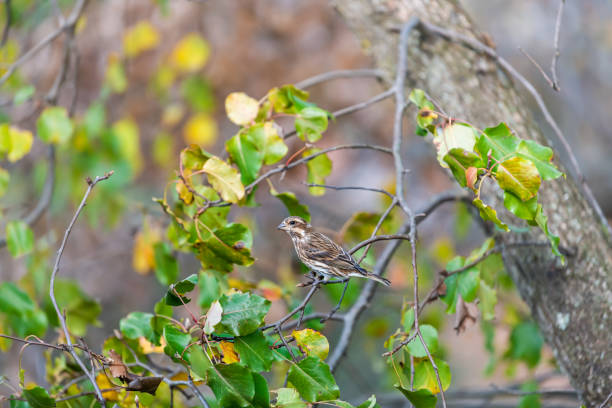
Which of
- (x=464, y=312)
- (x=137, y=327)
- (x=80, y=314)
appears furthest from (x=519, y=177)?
(x=80, y=314)

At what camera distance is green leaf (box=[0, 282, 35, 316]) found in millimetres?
2795

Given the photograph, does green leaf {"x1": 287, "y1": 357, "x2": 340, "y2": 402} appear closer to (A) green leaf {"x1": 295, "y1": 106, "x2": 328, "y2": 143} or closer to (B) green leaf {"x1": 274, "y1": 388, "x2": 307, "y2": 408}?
(B) green leaf {"x1": 274, "y1": 388, "x2": 307, "y2": 408}

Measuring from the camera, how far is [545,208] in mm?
2336

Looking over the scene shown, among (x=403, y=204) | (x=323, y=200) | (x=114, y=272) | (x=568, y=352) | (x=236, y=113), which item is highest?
(x=236, y=113)

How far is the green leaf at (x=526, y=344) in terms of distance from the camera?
3270 millimetres

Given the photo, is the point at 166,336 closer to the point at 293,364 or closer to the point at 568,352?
the point at 293,364

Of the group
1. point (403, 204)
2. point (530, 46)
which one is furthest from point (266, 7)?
point (403, 204)

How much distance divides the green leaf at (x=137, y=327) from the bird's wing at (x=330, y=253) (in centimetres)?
76

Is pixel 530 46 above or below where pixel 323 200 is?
above

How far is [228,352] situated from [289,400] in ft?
0.77

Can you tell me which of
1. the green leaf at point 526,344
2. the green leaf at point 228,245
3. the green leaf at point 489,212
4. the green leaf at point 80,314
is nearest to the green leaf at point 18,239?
the green leaf at point 80,314

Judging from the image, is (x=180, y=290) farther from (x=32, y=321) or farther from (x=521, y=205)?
(x=32, y=321)

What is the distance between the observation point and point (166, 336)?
1694 mm

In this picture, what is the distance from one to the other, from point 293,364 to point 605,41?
6.04 m
